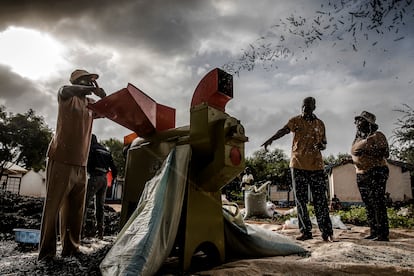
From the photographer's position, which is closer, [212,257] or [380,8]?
[380,8]

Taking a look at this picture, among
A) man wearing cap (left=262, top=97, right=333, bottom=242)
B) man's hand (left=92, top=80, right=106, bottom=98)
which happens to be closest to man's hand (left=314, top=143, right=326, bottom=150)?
man wearing cap (left=262, top=97, right=333, bottom=242)

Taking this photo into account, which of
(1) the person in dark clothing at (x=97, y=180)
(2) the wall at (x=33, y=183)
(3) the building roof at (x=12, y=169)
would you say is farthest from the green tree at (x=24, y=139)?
(1) the person in dark clothing at (x=97, y=180)

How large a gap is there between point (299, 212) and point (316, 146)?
0.95 meters

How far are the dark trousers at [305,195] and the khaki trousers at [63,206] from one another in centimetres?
276

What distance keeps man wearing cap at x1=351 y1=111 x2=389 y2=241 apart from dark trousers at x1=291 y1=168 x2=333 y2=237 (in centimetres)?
85

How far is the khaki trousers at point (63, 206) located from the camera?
9.12 ft

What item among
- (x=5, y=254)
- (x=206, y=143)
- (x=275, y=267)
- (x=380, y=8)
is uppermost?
(x=380, y=8)

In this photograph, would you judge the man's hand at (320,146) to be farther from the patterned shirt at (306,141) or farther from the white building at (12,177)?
the white building at (12,177)

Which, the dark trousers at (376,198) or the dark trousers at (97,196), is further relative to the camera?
the dark trousers at (97,196)

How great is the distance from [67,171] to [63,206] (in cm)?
43

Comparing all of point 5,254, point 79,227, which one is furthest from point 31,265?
point 5,254

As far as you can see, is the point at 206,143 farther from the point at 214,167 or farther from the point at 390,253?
the point at 390,253

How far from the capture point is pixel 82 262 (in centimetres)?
255

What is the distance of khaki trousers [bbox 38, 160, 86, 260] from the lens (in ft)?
9.12
